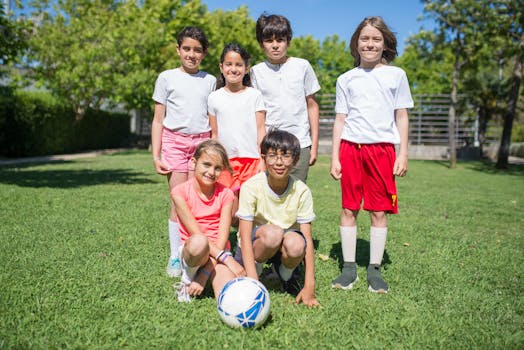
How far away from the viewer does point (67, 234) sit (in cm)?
542

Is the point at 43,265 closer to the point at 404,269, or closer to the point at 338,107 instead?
the point at 338,107

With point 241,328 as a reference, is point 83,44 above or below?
above

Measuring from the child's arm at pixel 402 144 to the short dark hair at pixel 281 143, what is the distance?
903mm

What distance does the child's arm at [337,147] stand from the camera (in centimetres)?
409

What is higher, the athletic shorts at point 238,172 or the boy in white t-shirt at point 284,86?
the boy in white t-shirt at point 284,86

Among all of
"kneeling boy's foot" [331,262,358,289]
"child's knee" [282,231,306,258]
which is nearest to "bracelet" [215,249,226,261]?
"child's knee" [282,231,306,258]

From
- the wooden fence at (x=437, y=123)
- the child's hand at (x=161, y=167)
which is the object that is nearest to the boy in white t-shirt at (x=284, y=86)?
the child's hand at (x=161, y=167)

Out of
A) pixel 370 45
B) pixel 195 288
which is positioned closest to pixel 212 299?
pixel 195 288

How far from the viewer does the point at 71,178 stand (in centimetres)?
1153

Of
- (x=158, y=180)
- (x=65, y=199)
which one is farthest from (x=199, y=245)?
(x=158, y=180)

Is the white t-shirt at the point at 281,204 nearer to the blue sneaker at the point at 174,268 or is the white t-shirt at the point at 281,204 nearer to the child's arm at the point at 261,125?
the child's arm at the point at 261,125

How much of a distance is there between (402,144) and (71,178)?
9.41m

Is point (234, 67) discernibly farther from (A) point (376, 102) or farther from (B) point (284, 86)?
(A) point (376, 102)

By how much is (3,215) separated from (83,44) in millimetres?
20269
